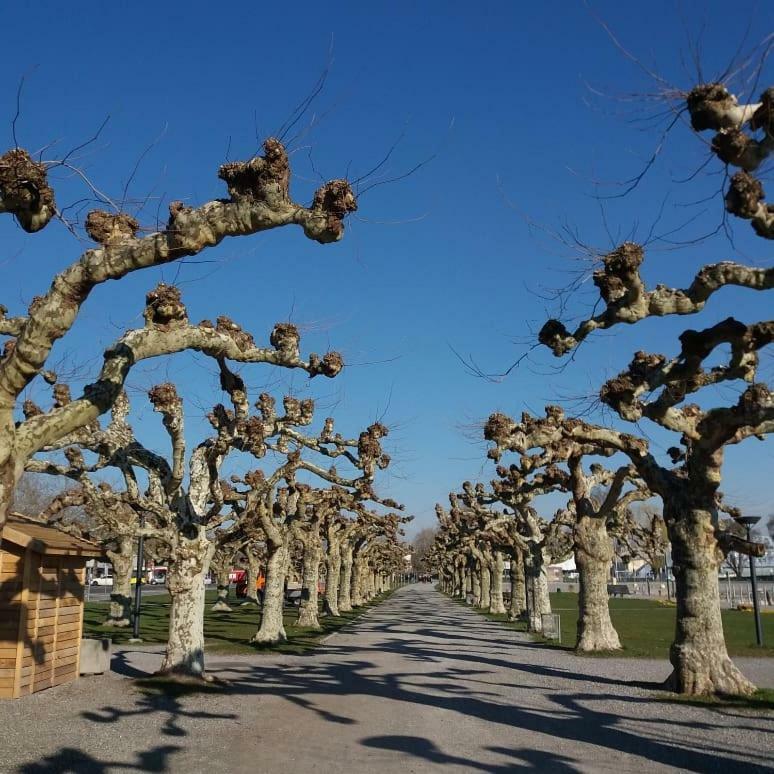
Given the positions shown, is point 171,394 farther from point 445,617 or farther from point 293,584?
point 293,584

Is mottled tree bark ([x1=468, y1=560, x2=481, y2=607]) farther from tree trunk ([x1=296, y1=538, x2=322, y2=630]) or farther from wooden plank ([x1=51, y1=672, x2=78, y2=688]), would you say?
wooden plank ([x1=51, y1=672, x2=78, y2=688])

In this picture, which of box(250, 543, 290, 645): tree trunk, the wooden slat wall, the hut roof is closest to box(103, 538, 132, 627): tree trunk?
box(250, 543, 290, 645): tree trunk

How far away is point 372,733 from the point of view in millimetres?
9898

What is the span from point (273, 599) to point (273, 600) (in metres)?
0.03

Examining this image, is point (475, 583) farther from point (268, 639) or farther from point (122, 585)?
point (268, 639)

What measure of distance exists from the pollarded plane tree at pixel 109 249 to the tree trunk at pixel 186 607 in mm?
6789

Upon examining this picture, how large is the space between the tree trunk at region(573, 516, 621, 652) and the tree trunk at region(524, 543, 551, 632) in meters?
6.61

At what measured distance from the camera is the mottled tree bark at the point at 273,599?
22.1 m

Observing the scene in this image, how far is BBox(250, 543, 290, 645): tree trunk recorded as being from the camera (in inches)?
870

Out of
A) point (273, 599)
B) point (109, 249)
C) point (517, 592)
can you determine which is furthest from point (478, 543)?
point (109, 249)

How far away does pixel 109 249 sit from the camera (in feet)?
21.3

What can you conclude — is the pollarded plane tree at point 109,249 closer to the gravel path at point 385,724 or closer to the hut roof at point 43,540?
the gravel path at point 385,724

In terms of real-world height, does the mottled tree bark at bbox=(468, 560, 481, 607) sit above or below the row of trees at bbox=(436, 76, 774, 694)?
below

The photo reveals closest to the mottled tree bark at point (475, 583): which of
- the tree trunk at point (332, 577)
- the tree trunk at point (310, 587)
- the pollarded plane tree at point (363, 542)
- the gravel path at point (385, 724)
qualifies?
the pollarded plane tree at point (363, 542)
